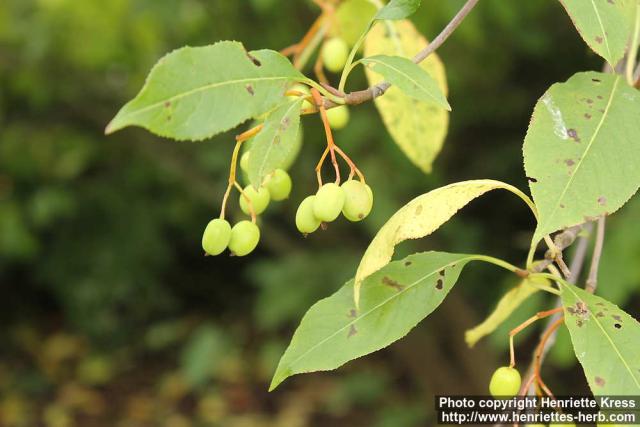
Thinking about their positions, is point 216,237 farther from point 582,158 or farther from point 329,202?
point 582,158

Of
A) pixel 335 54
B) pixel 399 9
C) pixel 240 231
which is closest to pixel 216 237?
pixel 240 231

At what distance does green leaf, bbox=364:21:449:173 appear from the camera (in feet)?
3.07

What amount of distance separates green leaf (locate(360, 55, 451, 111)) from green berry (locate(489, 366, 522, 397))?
0.26 metres

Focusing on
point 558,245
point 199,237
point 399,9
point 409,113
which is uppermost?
point 399,9

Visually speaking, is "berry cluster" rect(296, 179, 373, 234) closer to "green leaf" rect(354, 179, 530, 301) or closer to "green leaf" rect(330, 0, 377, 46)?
"green leaf" rect(354, 179, 530, 301)

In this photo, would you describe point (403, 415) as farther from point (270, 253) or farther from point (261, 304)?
point (270, 253)

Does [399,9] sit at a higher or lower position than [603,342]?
higher

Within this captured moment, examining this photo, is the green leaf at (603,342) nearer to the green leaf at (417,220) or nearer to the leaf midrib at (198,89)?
the green leaf at (417,220)

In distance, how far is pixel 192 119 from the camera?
584 mm

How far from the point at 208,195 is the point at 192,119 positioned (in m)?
2.60

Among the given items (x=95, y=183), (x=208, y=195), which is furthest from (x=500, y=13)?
(x=95, y=183)

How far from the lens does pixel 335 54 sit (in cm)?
96

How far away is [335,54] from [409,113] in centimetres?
11

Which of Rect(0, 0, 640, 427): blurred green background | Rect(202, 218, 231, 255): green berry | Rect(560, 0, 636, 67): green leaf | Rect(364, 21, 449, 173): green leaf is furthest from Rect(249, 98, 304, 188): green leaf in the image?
Rect(0, 0, 640, 427): blurred green background
